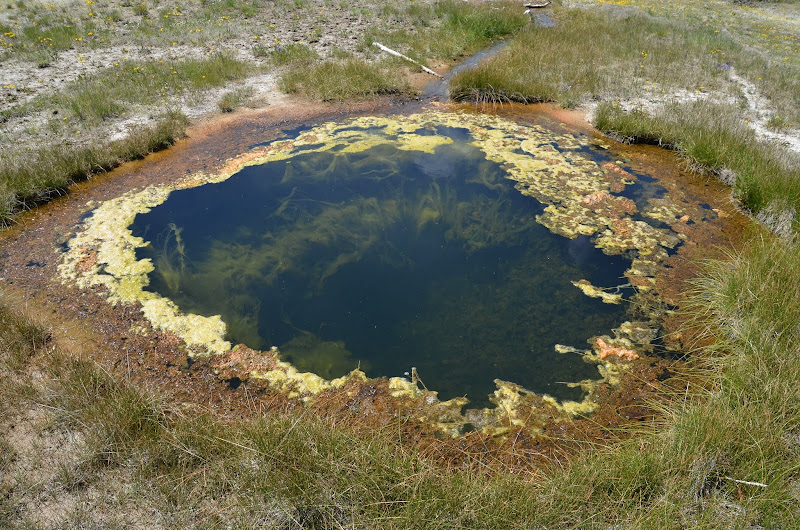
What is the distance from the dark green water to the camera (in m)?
3.53

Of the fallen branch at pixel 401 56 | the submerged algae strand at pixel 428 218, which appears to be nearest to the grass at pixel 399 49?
the fallen branch at pixel 401 56

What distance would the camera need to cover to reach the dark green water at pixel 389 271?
3.53m

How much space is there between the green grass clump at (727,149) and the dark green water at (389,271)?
1.91m

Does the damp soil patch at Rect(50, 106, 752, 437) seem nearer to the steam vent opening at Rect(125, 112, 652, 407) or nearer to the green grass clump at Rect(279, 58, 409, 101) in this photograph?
the steam vent opening at Rect(125, 112, 652, 407)

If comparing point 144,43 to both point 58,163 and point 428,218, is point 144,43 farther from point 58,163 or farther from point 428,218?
point 428,218

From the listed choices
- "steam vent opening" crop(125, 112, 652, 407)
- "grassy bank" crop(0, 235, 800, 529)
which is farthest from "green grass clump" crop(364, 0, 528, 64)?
"grassy bank" crop(0, 235, 800, 529)

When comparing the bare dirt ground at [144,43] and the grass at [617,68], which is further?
the grass at [617,68]

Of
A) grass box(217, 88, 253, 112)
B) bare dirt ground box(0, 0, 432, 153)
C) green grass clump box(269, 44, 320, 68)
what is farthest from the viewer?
green grass clump box(269, 44, 320, 68)

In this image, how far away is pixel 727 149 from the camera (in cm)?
563

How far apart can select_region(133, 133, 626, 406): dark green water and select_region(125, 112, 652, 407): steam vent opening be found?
1cm

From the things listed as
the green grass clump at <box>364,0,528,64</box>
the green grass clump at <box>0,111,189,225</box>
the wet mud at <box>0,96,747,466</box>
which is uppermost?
the green grass clump at <box>364,0,528,64</box>

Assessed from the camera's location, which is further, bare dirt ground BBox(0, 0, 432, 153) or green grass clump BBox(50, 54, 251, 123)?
green grass clump BBox(50, 54, 251, 123)

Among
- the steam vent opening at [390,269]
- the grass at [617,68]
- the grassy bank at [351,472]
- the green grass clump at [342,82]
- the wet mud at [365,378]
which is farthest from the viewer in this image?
the green grass clump at [342,82]

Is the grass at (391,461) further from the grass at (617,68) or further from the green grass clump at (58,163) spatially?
the grass at (617,68)
